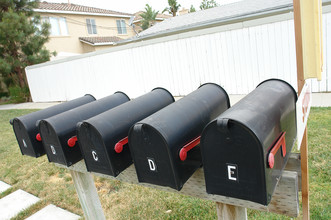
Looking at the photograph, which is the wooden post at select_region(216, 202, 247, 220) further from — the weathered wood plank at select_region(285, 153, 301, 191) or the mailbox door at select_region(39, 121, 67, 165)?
the mailbox door at select_region(39, 121, 67, 165)

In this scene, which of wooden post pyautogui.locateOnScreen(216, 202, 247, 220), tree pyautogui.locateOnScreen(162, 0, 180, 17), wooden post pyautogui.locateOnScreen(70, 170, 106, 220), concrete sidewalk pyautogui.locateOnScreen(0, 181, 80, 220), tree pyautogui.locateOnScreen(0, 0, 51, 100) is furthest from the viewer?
tree pyautogui.locateOnScreen(162, 0, 180, 17)

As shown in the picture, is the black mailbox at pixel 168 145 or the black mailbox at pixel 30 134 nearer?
the black mailbox at pixel 168 145

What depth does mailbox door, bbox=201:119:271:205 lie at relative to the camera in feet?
3.34

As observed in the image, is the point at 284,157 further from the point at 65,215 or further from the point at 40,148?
the point at 65,215

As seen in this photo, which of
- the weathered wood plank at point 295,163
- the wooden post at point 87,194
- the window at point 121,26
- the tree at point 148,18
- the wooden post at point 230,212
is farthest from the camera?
the tree at point 148,18

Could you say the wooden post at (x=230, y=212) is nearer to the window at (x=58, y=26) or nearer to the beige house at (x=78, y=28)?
the beige house at (x=78, y=28)

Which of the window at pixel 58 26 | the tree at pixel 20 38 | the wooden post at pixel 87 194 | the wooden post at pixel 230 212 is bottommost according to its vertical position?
the wooden post at pixel 87 194

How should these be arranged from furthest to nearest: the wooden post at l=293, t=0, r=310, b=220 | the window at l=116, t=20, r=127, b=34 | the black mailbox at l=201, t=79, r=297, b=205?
the window at l=116, t=20, r=127, b=34, the wooden post at l=293, t=0, r=310, b=220, the black mailbox at l=201, t=79, r=297, b=205

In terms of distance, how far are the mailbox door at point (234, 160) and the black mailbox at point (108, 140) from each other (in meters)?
0.57

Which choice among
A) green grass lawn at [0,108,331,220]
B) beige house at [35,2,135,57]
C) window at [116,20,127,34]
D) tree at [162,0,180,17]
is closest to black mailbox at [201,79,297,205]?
green grass lawn at [0,108,331,220]

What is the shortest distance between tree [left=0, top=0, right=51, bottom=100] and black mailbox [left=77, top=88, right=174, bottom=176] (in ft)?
42.8

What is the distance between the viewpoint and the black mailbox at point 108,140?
145 centimetres

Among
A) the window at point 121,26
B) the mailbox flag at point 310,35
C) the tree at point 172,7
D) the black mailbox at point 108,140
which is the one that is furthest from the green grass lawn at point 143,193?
the tree at point 172,7

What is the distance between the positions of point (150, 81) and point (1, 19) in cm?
958
